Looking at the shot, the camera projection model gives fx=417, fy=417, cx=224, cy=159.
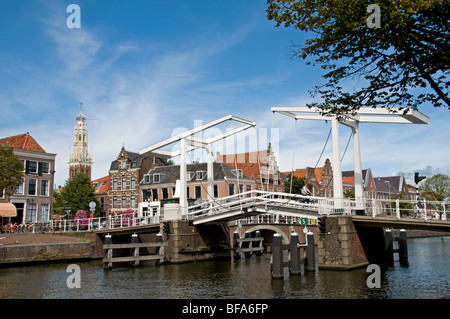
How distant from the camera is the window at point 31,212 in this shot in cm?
3281

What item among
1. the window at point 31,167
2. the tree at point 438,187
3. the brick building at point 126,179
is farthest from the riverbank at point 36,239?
the tree at point 438,187

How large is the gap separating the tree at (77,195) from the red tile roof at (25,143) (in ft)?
36.9

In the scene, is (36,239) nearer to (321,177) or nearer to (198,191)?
(198,191)

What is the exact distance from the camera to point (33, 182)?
1310 inches

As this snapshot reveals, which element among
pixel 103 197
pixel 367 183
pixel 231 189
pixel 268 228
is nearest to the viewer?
pixel 268 228

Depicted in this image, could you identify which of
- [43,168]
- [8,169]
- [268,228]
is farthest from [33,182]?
[268,228]

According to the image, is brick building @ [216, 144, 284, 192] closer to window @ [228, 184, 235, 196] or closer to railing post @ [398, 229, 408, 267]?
window @ [228, 184, 235, 196]

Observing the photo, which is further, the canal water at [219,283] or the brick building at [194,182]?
the brick building at [194,182]

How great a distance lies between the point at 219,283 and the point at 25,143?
2638cm

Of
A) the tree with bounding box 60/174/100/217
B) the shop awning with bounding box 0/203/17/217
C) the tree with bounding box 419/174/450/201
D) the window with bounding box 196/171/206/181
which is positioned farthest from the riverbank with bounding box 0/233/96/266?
the tree with bounding box 419/174/450/201

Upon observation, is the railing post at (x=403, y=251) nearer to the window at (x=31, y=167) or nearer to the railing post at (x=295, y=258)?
the railing post at (x=295, y=258)

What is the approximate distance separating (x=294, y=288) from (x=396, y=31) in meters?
8.07
